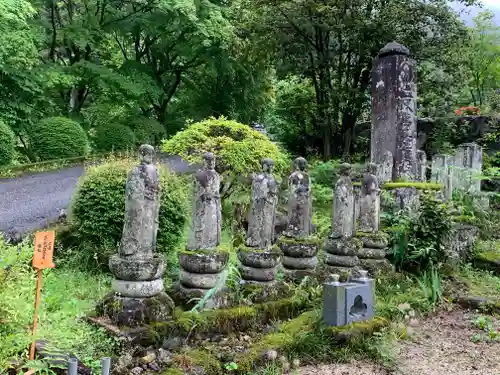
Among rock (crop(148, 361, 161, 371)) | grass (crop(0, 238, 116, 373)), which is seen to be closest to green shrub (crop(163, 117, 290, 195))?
grass (crop(0, 238, 116, 373))

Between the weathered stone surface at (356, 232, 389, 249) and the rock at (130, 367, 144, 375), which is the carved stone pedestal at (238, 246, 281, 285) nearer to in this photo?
the rock at (130, 367, 144, 375)

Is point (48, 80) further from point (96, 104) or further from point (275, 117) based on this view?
point (275, 117)

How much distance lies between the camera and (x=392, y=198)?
8945mm

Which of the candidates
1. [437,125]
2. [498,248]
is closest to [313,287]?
[498,248]

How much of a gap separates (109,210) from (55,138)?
28.9 ft

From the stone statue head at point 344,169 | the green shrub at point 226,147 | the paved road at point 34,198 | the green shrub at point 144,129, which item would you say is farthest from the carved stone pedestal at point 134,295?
the green shrub at point 144,129

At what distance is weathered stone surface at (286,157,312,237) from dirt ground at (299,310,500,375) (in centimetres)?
157

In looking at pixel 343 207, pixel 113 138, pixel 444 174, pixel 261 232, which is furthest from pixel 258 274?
pixel 113 138

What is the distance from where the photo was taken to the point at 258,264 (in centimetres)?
509

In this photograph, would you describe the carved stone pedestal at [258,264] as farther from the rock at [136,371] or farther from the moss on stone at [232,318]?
the rock at [136,371]

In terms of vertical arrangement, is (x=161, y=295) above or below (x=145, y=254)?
below

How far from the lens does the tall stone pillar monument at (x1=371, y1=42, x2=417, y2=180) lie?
33.8 ft

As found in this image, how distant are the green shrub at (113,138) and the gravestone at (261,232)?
1136cm

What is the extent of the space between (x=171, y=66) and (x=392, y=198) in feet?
41.9
